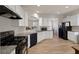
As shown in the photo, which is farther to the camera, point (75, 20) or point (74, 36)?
point (75, 20)

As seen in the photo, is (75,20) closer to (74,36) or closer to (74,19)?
(74,19)

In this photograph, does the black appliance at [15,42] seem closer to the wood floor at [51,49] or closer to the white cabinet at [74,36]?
the wood floor at [51,49]

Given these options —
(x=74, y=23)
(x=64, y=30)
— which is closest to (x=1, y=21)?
(x=74, y=23)

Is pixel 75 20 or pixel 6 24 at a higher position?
pixel 75 20

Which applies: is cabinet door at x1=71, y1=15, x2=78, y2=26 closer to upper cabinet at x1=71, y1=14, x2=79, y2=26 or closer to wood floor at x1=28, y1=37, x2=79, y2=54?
upper cabinet at x1=71, y1=14, x2=79, y2=26

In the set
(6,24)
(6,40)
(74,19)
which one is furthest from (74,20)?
(6,40)

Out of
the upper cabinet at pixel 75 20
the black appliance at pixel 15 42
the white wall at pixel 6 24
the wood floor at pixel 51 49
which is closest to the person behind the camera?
the black appliance at pixel 15 42

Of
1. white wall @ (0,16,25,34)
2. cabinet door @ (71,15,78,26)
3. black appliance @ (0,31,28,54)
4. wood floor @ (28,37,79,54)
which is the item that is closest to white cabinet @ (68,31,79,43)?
cabinet door @ (71,15,78,26)

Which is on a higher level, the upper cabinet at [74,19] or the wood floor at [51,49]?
the upper cabinet at [74,19]

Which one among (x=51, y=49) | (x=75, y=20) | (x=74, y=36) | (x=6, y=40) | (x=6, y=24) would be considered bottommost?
(x=51, y=49)

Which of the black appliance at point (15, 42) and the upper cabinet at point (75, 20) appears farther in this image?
the upper cabinet at point (75, 20)

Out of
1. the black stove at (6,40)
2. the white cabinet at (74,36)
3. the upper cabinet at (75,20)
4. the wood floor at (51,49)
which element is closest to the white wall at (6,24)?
the black stove at (6,40)
